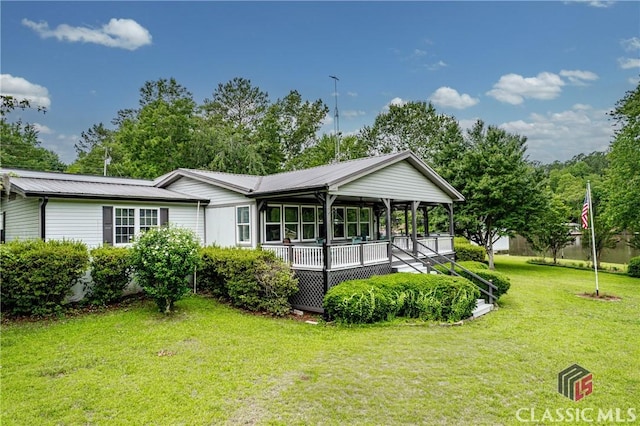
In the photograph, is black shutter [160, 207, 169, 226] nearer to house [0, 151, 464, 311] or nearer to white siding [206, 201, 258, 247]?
house [0, 151, 464, 311]

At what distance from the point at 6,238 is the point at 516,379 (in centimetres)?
1463

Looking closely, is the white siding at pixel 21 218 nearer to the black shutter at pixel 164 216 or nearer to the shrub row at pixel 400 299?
the black shutter at pixel 164 216

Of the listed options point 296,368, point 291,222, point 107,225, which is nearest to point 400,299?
point 296,368

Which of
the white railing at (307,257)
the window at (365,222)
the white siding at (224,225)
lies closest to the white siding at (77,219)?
the white siding at (224,225)

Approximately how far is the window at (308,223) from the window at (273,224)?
1.32 metres

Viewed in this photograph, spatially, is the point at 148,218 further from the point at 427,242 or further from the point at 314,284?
the point at 427,242

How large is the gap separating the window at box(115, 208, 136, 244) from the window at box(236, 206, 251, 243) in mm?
3368

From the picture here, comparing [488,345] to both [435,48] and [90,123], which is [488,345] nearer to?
[435,48]

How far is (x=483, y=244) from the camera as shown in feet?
74.3

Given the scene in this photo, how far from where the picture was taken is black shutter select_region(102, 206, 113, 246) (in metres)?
11.4

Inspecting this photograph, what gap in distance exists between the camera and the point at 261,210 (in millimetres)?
12273

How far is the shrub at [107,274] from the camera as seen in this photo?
9523 mm

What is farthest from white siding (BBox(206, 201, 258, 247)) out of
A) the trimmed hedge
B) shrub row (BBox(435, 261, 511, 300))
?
shrub row (BBox(435, 261, 511, 300))

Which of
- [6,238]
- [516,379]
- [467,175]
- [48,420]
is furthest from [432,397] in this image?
[467,175]
